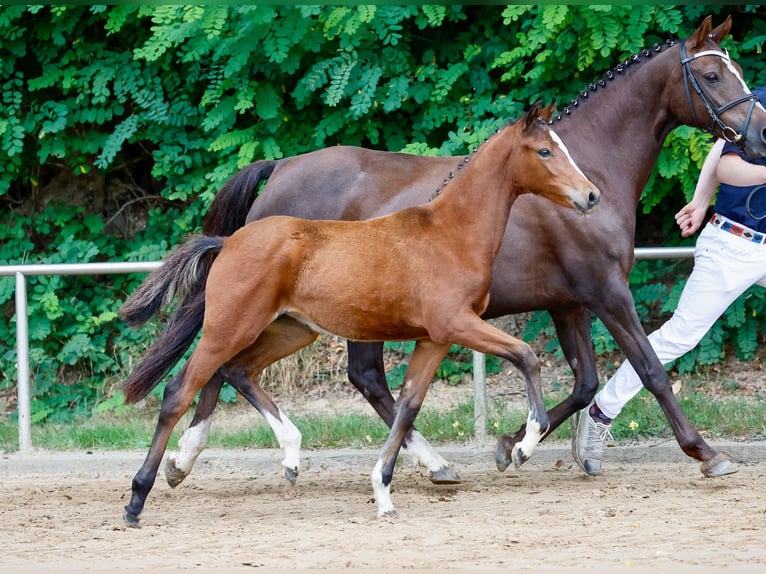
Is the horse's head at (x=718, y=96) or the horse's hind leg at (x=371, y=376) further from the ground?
the horse's head at (x=718, y=96)

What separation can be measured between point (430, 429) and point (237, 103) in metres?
3.28

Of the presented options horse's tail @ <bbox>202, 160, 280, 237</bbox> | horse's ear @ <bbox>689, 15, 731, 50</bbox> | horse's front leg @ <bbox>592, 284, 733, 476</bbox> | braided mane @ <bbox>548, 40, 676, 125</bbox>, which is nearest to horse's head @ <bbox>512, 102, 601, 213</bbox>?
horse's front leg @ <bbox>592, 284, 733, 476</bbox>

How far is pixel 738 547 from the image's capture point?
13.1 ft

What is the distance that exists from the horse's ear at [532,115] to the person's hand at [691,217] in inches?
53.0

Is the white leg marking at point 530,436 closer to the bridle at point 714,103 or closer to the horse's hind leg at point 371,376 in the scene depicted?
the horse's hind leg at point 371,376

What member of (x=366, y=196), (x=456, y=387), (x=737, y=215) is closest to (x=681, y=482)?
(x=737, y=215)

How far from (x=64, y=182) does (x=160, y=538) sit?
622cm

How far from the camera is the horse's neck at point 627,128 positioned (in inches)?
224

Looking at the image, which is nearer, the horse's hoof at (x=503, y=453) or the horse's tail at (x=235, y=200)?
the horse's hoof at (x=503, y=453)

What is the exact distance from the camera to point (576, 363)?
6012mm

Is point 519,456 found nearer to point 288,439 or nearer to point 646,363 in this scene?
point 646,363

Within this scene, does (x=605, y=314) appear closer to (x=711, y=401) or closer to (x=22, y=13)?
(x=711, y=401)

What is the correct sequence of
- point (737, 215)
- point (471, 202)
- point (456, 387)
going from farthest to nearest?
point (456, 387) < point (737, 215) < point (471, 202)

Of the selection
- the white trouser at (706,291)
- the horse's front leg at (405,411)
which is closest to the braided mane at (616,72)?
the white trouser at (706,291)
